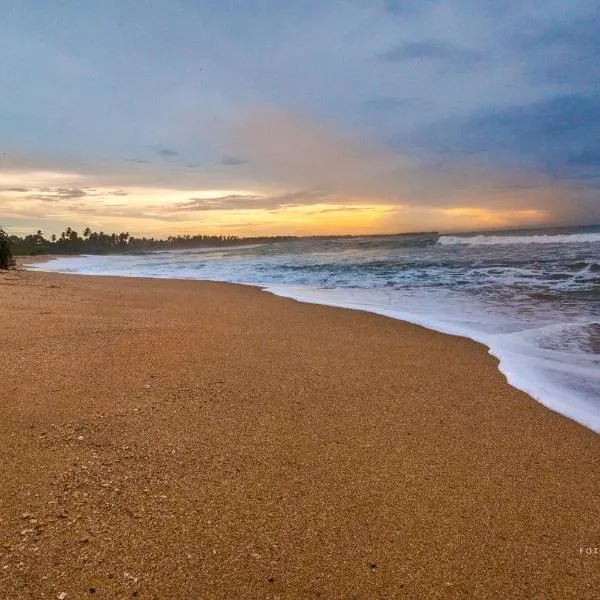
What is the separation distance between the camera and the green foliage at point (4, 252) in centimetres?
1513

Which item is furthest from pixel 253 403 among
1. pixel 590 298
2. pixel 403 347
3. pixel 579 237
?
pixel 579 237

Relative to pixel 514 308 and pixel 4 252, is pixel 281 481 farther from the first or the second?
pixel 4 252

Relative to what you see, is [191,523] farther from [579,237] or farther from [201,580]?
[579,237]

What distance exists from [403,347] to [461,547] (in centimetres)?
351

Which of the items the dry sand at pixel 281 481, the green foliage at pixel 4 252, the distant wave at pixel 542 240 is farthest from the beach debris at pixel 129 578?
the distant wave at pixel 542 240

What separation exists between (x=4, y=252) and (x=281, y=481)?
660 inches

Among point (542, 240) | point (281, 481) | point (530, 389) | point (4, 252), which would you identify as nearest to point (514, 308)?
point (530, 389)

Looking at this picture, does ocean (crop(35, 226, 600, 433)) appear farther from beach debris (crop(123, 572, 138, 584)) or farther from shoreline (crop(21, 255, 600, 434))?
beach debris (crop(123, 572, 138, 584))

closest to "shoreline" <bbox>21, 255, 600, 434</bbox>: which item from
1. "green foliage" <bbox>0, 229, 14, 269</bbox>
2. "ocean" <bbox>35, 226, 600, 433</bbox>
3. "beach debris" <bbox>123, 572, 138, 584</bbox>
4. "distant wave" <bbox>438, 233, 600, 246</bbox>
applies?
"ocean" <bbox>35, 226, 600, 433</bbox>

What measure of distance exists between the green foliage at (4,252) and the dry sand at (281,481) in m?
12.9

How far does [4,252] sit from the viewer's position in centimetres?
1569

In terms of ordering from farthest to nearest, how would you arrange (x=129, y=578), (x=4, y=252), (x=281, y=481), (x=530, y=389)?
(x=4, y=252) < (x=530, y=389) < (x=281, y=481) < (x=129, y=578)

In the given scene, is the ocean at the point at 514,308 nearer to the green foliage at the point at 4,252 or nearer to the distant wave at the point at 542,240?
the green foliage at the point at 4,252

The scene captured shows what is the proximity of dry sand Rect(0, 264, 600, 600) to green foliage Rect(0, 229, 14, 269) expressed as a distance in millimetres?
12873
